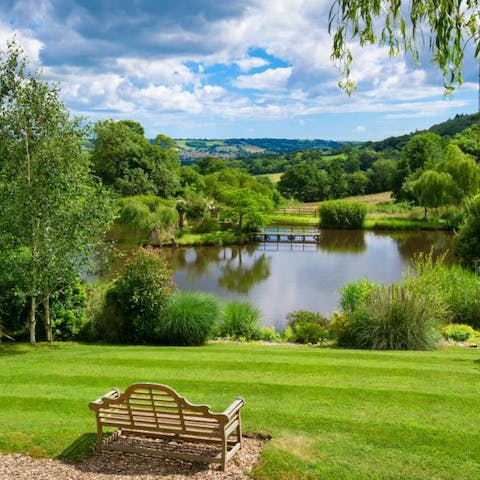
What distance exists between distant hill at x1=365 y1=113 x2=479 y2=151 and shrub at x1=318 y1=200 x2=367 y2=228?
65.6 m

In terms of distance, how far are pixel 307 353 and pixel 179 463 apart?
5.36 meters

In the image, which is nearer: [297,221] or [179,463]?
[179,463]

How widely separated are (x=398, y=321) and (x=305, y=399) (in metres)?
4.94

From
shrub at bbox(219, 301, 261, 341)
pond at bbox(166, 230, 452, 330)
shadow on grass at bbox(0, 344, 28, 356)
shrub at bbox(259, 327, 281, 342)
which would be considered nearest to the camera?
shadow on grass at bbox(0, 344, 28, 356)

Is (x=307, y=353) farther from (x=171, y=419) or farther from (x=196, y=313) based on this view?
(x=171, y=419)

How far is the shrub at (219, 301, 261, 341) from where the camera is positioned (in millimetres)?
13930

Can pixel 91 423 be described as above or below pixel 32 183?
below

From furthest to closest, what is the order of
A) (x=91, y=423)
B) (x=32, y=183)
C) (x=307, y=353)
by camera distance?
(x=32, y=183), (x=307, y=353), (x=91, y=423)

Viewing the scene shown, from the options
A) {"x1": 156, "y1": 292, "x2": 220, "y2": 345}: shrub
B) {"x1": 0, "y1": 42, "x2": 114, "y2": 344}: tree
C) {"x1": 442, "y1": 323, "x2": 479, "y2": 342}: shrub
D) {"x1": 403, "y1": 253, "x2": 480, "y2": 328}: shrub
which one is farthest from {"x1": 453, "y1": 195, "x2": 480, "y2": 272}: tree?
{"x1": 0, "y1": 42, "x2": 114, "y2": 344}: tree

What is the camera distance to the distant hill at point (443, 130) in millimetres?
106750

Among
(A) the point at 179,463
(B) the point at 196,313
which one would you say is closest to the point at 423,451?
(A) the point at 179,463

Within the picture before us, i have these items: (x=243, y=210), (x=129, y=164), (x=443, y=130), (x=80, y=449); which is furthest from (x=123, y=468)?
(x=443, y=130)

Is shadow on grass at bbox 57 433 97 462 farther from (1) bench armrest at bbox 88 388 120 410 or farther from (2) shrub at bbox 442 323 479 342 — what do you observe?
(2) shrub at bbox 442 323 479 342

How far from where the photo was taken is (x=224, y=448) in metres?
5.57
